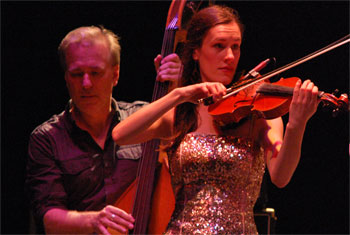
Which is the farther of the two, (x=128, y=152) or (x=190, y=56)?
(x=128, y=152)

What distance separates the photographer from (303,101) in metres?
1.49

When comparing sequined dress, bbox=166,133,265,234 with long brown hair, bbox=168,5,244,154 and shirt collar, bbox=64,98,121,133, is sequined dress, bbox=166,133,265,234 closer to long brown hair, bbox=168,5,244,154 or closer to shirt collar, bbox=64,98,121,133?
long brown hair, bbox=168,5,244,154

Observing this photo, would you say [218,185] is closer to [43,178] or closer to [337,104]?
[337,104]

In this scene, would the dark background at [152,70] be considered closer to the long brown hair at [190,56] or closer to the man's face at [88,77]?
the man's face at [88,77]

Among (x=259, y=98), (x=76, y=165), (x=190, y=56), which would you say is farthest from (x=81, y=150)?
(x=259, y=98)

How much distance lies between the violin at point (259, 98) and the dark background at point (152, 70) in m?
1.04

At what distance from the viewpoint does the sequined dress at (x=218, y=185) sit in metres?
1.73

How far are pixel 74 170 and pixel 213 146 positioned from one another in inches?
35.3

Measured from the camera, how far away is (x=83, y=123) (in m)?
2.54

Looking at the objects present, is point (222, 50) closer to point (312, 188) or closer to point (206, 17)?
point (206, 17)

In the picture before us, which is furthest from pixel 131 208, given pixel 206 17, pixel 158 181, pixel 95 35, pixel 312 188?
pixel 312 188

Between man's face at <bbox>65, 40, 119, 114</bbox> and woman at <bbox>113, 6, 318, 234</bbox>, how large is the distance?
58 centimetres

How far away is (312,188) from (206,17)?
4.19 feet

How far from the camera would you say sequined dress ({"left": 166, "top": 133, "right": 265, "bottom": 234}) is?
5.68ft
